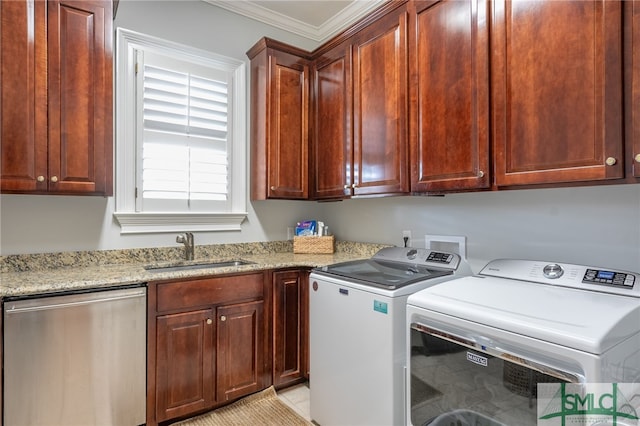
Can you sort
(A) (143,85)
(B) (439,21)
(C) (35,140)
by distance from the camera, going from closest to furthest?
(C) (35,140)
(B) (439,21)
(A) (143,85)

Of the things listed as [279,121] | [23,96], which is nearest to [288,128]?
[279,121]

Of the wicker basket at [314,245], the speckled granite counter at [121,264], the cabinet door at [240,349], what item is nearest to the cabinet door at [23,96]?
the speckled granite counter at [121,264]

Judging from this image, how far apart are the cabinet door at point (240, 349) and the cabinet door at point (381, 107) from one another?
109cm

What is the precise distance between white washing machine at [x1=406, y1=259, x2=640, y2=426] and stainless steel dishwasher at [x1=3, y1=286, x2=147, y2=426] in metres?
1.41

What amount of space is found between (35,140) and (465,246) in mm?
2429

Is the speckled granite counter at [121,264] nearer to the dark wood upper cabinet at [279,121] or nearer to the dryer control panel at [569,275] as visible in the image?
the dark wood upper cabinet at [279,121]

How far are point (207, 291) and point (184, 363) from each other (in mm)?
415

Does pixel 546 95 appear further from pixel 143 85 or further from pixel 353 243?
pixel 143 85

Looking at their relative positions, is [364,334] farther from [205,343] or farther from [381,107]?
[381,107]

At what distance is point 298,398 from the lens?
230 cm

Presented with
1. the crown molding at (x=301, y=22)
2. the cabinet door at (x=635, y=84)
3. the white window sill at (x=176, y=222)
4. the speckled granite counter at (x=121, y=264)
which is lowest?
the speckled granite counter at (x=121, y=264)

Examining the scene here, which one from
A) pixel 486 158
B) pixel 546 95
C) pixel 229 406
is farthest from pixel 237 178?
pixel 546 95

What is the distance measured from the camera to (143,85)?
7.87 feet

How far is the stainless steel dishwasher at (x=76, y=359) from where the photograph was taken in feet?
5.16
